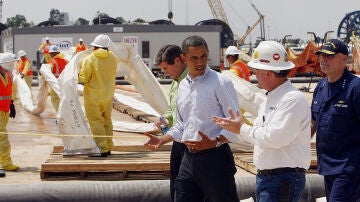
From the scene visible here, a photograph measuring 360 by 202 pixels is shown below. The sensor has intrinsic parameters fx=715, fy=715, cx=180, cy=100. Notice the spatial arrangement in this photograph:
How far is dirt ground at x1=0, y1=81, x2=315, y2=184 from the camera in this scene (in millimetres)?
8663

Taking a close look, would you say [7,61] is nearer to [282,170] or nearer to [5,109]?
[5,109]

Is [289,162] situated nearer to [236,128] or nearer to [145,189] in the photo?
[236,128]

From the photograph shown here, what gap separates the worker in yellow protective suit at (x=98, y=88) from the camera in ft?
30.2

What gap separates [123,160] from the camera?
8734mm

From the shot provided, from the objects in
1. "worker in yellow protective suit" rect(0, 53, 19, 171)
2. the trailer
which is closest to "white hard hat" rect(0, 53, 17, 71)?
"worker in yellow protective suit" rect(0, 53, 19, 171)

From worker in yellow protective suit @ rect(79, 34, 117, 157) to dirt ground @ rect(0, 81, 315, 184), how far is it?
0.38 meters

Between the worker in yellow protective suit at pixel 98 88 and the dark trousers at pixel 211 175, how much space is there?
4382 millimetres

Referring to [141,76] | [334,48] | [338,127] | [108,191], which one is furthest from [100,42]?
[338,127]

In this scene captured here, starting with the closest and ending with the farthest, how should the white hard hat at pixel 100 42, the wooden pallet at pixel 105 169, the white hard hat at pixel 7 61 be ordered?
1. the wooden pallet at pixel 105 169
2. the white hard hat at pixel 7 61
3. the white hard hat at pixel 100 42

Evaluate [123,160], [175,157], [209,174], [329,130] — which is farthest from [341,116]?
[123,160]

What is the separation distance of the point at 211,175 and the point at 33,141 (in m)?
7.55

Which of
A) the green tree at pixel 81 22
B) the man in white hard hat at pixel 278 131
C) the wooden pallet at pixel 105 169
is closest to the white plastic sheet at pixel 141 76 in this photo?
the wooden pallet at pixel 105 169

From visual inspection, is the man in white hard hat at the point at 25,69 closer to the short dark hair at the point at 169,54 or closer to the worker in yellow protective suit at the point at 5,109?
the worker in yellow protective suit at the point at 5,109

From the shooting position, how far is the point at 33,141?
38.8ft
